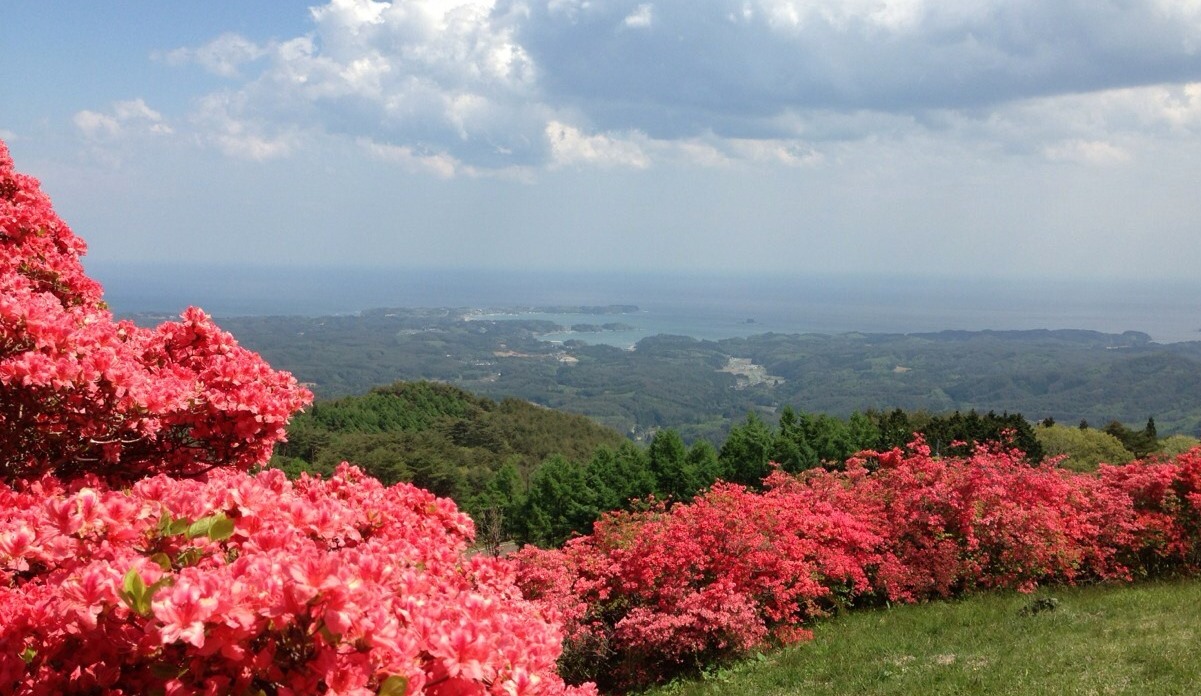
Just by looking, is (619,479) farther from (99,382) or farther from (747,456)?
(99,382)

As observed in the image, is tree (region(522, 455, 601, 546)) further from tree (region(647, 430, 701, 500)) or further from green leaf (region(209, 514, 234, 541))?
green leaf (region(209, 514, 234, 541))

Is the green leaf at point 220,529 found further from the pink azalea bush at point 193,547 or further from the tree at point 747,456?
the tree at point 747,456

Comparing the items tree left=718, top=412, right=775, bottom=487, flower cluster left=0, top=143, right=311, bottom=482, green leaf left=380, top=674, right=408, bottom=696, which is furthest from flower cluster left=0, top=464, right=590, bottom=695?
tree left=718, top=412, right=775, bottom=487

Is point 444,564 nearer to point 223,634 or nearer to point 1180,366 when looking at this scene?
point 223,634

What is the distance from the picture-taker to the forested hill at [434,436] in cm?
4181

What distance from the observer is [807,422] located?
118 ft

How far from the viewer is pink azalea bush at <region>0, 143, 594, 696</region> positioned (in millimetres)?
1802

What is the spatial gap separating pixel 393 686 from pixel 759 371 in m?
168

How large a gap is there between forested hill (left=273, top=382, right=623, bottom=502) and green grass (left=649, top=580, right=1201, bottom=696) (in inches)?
1188

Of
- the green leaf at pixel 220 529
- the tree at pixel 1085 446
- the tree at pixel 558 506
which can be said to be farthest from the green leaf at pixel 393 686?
the tree at pixel 1085 446

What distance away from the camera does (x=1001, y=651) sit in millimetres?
7551

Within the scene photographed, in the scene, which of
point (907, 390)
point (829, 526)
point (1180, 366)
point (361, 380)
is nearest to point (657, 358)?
point (907, 390)

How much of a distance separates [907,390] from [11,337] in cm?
14337

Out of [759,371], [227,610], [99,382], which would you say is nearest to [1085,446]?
[99,382]
